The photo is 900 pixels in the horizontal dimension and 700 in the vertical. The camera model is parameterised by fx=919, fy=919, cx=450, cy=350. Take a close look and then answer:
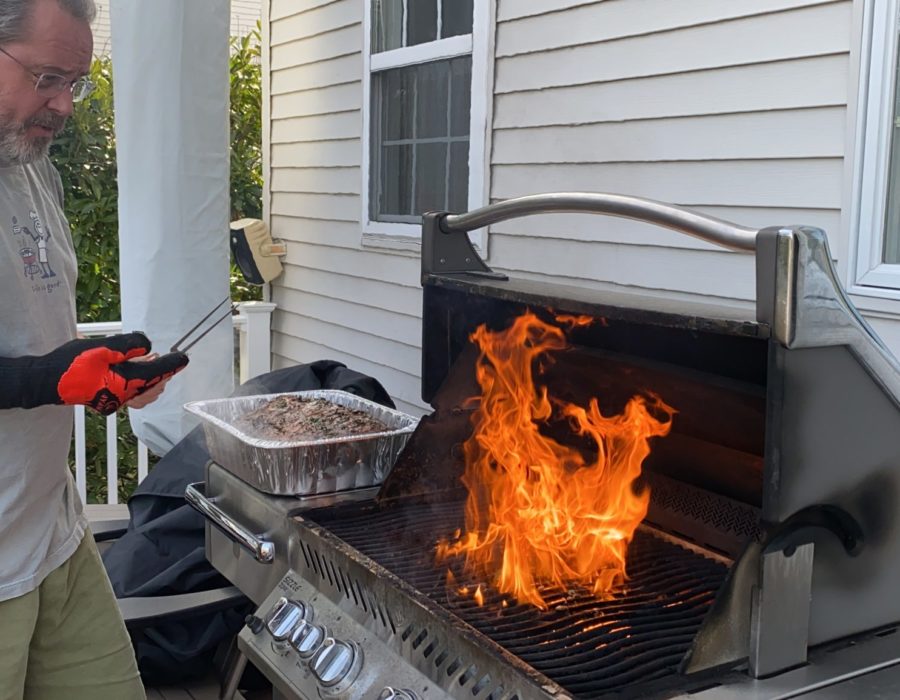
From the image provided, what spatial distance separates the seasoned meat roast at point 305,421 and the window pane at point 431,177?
5.40 ft

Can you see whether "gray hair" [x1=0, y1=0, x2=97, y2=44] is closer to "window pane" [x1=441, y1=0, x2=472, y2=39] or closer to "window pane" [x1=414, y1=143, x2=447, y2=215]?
"window pane" [x1=441, y1=0, x2=472, y2=39]

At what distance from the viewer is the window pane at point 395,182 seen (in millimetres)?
4625

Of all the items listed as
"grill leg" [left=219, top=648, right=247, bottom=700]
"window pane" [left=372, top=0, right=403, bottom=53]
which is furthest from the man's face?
"window pane" [left=372, top=0, right=403, bottom=53]

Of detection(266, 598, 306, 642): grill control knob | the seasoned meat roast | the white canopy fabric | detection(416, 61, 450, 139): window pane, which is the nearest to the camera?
detection(266, 598, 306, 642): grill control knob

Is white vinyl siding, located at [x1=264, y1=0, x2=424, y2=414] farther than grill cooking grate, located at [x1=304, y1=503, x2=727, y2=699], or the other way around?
white vinyl siding, located at [x1=264, y1=0, x2=424, y2=414]

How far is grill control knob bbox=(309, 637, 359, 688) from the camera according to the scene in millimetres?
1778

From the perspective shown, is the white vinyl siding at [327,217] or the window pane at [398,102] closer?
the window pane at [398,102]

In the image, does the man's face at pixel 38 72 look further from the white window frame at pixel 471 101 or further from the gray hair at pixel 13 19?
the white window frame at pixel 471 101

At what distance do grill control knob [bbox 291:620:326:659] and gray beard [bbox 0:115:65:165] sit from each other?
111 centimetres

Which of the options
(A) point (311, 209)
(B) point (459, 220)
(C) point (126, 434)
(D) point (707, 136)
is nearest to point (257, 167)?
(C) point (126, 434)

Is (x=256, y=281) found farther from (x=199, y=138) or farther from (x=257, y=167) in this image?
(x=257, y=167)

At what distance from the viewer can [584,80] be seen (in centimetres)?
337

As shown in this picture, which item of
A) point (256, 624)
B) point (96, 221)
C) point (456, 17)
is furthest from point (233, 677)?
point (96, 221)

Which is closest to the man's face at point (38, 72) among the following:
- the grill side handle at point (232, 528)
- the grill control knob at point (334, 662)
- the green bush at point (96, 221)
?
the grill side handle at point (232, 528)
